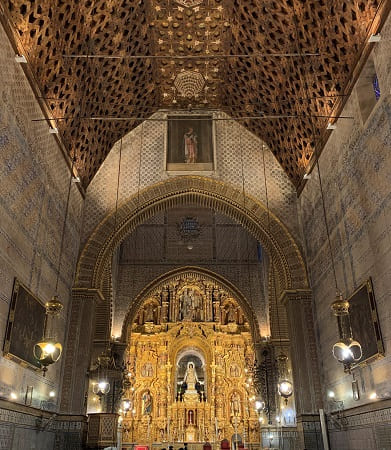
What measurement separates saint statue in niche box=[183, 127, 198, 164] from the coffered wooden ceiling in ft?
3.63

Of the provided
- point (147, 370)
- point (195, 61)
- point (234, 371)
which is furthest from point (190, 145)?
point (234, 371)

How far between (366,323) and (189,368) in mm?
16007

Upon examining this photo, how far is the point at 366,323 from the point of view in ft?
26.5

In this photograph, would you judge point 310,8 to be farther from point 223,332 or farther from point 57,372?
point 223,332

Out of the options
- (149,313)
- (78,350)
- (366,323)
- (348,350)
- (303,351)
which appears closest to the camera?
(348,350)

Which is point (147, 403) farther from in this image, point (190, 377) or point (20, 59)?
point (20, 59)

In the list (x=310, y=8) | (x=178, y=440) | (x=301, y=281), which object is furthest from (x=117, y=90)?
(x=178, y=440)

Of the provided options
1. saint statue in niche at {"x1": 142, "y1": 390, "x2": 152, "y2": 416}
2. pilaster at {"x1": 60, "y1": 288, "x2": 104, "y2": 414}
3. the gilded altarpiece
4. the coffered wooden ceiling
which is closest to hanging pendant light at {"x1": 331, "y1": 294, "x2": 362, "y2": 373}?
the coffered wooden ceiling

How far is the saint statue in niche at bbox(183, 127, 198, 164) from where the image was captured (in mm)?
13766

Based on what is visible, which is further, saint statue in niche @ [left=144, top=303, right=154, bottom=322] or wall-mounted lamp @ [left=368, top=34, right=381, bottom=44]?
saint statue in niche @ [left=144, top=303, right=154, bottom=322]

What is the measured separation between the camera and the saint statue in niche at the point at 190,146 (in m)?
13.8

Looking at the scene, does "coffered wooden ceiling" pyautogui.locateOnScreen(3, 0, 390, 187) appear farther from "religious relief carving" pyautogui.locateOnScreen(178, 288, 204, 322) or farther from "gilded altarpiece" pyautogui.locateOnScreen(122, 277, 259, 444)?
"religious relief carving" pyautogui.locateOnScreen(178, 288, 204, 322)

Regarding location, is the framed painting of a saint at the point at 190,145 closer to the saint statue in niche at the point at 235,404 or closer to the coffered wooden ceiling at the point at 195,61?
the coffered wooden ceiling at the point at 195,61

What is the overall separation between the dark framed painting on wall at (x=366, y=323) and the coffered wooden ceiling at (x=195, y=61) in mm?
4065
